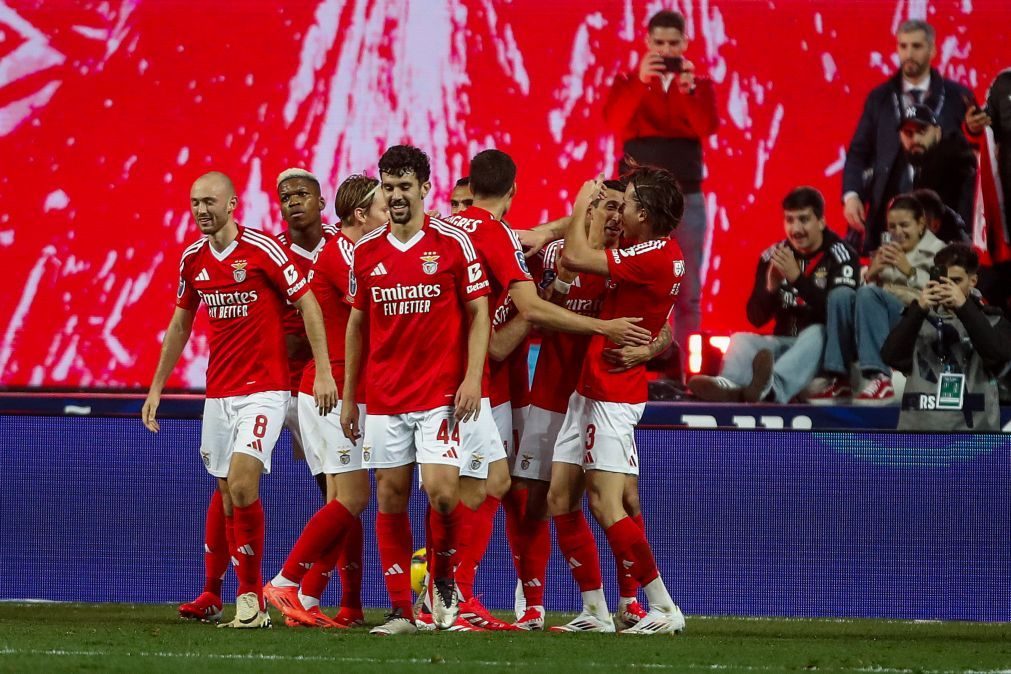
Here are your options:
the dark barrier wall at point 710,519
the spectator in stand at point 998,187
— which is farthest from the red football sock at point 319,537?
the spectator in stand at point 998,187

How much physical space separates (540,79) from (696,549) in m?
3.00

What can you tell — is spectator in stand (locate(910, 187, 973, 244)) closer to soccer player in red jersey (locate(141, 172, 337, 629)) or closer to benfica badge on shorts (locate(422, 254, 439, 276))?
benfica badge on shorts (locate(422, 254, 439, 276))

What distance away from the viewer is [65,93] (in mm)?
8898

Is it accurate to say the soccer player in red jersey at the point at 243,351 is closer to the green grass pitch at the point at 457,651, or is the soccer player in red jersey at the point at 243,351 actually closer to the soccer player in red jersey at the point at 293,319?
the soccer player in red jersey at the point at 293,319

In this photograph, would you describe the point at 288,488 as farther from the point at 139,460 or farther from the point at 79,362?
the point at 79,362

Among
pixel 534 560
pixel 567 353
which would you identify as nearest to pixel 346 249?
pixel 567 353

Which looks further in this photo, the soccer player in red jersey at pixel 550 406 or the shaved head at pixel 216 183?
the soccer player in red jersey at pixel 550 406

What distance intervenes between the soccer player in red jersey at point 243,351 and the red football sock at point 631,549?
134 centimetres

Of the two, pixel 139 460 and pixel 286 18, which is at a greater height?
pixel 286 18

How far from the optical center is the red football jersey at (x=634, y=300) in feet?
18.7

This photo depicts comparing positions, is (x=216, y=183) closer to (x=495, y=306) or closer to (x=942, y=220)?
(x=495, y=306)

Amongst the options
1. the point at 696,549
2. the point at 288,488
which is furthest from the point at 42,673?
the point at 696,549

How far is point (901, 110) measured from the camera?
28.5 feet

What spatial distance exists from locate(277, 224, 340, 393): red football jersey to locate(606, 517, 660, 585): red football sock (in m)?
1.65
